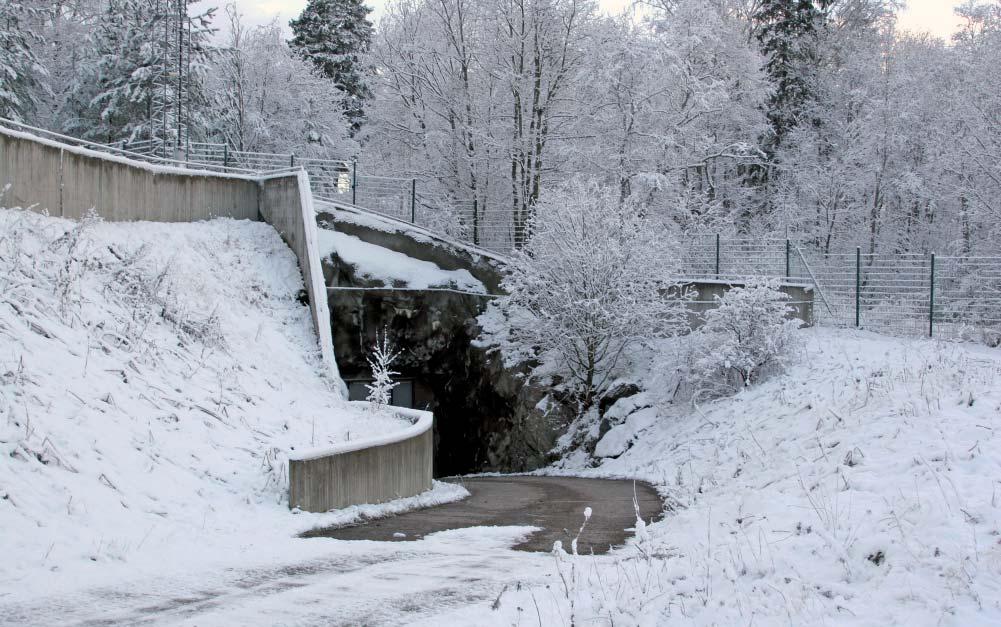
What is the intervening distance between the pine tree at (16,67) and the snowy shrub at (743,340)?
26663mm

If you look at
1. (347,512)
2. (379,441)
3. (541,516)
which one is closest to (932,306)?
(541,516)

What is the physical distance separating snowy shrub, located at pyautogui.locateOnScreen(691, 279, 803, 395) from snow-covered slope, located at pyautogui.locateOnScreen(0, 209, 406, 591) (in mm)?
7847

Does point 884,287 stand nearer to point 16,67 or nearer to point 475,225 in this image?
point 475,225

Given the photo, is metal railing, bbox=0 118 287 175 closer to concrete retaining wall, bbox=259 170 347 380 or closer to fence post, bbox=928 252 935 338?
concrete retaining wall, bbox=259 170 347 380

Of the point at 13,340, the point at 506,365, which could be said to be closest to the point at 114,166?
the point at 13,340

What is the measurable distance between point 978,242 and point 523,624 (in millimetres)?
31788

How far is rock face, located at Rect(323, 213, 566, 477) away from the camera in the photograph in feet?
71.6

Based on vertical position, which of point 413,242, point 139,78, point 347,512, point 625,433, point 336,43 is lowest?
point 625,433

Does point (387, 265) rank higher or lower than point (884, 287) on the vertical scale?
higher

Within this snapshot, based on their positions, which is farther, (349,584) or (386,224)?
(386,224)

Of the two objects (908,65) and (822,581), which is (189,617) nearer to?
(822,581)

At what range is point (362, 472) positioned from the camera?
10.7 metres

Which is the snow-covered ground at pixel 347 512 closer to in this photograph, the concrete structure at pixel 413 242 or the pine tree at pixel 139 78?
the concrete structure at pixel 413 242

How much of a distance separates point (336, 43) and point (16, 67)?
70.7 ft
